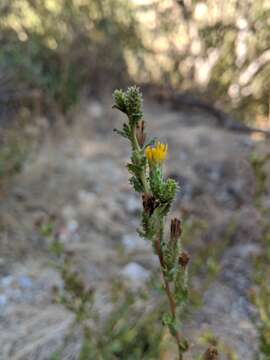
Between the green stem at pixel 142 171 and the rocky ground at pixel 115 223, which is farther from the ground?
the rocky ground at pixel 115 223

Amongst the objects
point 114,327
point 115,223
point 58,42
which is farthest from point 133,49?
point 114,327

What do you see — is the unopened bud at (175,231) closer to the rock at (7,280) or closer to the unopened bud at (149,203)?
the unopened bud at (149,203)

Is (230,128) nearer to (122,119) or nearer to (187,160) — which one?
(187,160)

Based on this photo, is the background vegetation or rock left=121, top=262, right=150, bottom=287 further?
the background vegetation

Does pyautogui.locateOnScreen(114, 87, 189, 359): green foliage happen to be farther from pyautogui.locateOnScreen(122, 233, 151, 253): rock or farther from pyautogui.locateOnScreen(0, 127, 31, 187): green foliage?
pyautogui.locateOnScreen(0, 127, 31, 187): green foliage

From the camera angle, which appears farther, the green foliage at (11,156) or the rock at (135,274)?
the green foliage at (11,156)

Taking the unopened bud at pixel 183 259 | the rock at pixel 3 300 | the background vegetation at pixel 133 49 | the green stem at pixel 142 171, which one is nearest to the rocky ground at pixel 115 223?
the rock at pixel 3 300

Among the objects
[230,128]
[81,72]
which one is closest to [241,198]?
[230,128]

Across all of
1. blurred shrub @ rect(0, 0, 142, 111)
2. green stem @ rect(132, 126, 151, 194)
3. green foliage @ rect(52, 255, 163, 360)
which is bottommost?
green foliage @ rect(52, 255, 163, 360)

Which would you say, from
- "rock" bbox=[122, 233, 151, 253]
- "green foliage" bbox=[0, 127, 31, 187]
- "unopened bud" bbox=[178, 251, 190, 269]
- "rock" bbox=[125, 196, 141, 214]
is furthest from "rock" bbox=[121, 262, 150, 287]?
"unopened bud" bbox=[178, 251, 190, 269]
